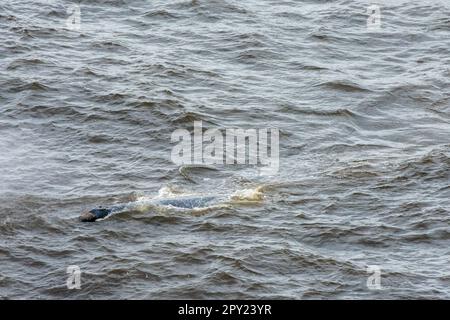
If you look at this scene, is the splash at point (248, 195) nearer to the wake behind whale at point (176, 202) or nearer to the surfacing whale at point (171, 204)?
the wake behind whale at point (176, 202)

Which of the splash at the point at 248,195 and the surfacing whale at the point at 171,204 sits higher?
the surfacing whale at the point at 171,204

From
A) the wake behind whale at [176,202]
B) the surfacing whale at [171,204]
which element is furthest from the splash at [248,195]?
the surfacing whale at [171,204]

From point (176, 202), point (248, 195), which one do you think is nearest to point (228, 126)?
point (248, 195)

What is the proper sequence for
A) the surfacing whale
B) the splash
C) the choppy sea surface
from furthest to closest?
the splash < the surfacing whale < the choppy sea surface

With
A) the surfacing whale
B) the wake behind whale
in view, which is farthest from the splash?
the surfacing whale

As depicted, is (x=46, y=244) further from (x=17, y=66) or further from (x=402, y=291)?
(x=17, y=66)

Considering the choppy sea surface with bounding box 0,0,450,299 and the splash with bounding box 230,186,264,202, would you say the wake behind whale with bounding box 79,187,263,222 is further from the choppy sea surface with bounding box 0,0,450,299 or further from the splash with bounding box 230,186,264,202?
the choppy sea surface with bounding box 0,0,450,299

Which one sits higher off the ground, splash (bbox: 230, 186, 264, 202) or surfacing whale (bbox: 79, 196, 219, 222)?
surfacing whale (bbox: 79, 196, 219, 222)

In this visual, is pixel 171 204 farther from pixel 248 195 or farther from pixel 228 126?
pixel 228 126
